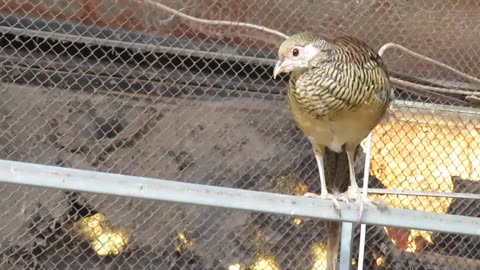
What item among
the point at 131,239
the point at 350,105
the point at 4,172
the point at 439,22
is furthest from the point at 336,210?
the point at 439,22

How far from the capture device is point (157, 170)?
9.74 ft

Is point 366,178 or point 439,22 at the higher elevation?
point 439,22

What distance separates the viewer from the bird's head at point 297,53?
1.71 m

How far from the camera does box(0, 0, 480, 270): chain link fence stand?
9.55 ft

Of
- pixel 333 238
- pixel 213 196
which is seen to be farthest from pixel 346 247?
pixel 213 196

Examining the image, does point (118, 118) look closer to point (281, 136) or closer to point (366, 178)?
point (281, 136)

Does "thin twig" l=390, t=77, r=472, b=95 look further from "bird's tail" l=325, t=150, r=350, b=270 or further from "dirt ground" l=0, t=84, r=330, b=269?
"bird's tail" l=325, t=150, r=350, b=270

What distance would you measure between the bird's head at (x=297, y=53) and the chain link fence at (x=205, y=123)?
127 cm

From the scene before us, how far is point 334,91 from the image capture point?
1.74 metres

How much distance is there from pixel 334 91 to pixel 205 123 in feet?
4.43

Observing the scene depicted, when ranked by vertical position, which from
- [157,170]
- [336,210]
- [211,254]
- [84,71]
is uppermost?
[336,210]

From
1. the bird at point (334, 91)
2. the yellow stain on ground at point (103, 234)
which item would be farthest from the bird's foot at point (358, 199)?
the yellow stain on ground at point (103, 234)

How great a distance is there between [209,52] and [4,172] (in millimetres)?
1714

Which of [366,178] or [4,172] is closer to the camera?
[4,172]
